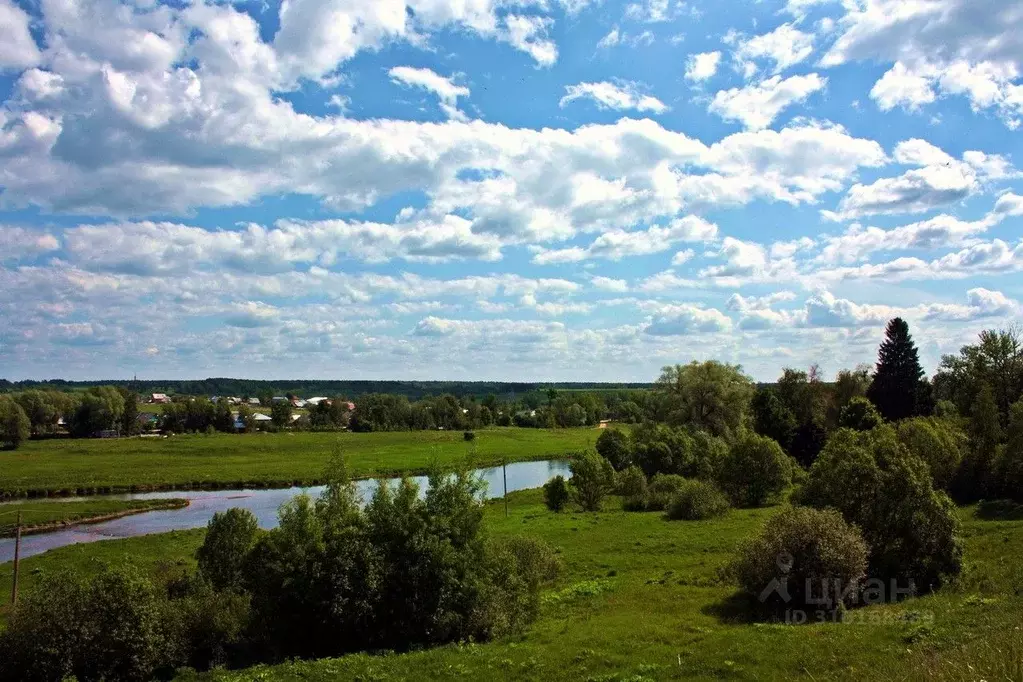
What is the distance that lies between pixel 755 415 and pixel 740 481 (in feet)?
76.0

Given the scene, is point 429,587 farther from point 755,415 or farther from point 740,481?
point 755,415

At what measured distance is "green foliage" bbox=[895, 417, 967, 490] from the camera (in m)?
42.8

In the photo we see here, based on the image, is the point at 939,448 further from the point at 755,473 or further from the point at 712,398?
the point at 712,398

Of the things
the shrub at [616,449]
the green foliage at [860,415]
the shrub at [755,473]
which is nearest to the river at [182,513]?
the shrub at [616,449]

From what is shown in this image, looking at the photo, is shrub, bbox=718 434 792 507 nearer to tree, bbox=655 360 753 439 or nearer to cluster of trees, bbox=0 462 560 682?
tree, bbox=655 360 753 439

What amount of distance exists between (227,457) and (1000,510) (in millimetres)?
101356

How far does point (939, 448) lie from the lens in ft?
141

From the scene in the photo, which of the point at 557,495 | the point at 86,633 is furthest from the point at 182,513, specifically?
the point at 86,633

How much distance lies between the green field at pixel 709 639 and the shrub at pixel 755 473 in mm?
18025

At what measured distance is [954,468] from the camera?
144 ft

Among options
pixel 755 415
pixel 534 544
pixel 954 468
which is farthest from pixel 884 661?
pixel 755 415

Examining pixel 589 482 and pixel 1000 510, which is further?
pixel 589 482

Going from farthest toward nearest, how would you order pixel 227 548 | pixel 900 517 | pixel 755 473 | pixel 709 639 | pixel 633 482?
1. pixel 633 482
2. pixel 755 473
3. pixel 227 548
4. pixel 900 517
5. pixel 709 639

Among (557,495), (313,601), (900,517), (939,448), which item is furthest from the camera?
(557,495)
